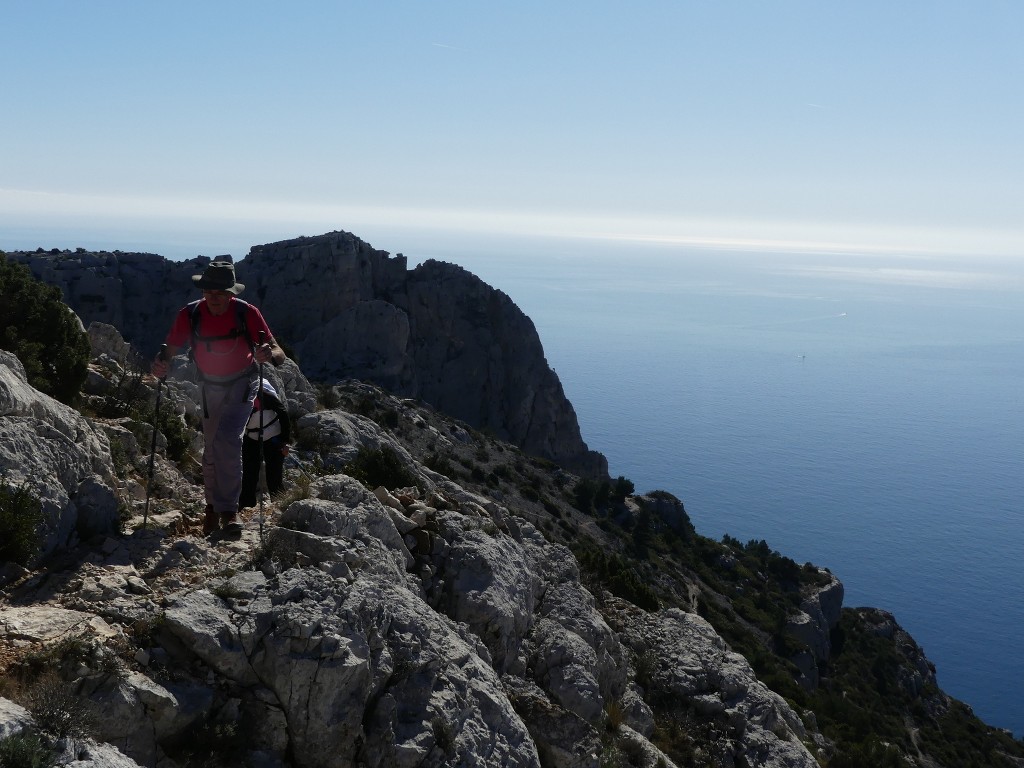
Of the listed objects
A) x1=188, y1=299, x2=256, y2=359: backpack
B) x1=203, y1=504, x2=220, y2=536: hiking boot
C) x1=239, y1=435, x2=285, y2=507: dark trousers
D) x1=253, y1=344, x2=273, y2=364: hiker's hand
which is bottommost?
x1=203, y1=504, x2=220, y2=536: hiking boot

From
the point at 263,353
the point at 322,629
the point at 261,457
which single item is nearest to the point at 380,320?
the point at 261,457

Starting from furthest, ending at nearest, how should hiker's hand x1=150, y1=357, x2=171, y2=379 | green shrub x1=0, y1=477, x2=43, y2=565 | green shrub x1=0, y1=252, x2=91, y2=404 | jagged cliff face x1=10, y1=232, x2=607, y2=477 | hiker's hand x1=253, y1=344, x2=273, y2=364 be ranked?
jagged cliff face x1=10, y1=232, x2=607, y2=477 → green shrub x1=0, y1=252, x2=91, y2=404 → hiker's hand x1=150, y1=357, x2=171, y2=379 → hiker's hand x1=253, y1=344, x2=273, y2=364 → green shrub x1=0, y1=477, x2=43, y2=565

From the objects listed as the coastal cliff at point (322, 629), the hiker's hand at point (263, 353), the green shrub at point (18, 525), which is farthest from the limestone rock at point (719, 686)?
the green shrub at point (18, 525)

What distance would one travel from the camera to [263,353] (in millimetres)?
7754

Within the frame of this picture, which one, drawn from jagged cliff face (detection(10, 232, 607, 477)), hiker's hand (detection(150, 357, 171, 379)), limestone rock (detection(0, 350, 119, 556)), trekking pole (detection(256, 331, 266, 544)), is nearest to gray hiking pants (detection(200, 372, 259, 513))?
trekking pole (detection(256, 331, 266, 544))

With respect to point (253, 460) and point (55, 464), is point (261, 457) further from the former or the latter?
point (55, 464)

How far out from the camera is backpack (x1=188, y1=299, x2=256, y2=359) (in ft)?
25.7

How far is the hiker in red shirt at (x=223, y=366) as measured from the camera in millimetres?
7793

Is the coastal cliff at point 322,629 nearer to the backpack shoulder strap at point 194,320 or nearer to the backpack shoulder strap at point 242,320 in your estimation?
Result: the backpack shoulder strap at point 194,320

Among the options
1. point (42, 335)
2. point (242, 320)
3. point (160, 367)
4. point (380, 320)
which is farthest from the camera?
point (380, 320)

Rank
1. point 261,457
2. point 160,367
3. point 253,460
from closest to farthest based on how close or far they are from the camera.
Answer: point 160,367 → point 261,457 → point 253,460

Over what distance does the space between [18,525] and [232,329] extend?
2.61 meters

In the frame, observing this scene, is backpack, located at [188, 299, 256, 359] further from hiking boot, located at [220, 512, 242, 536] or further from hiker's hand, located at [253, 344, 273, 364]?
hiking boot, located at [220, 512, 242, 536]

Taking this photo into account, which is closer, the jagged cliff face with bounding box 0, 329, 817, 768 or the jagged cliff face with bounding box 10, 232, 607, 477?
the jagged cliff face with bounding box 0, 329, 817, 768
